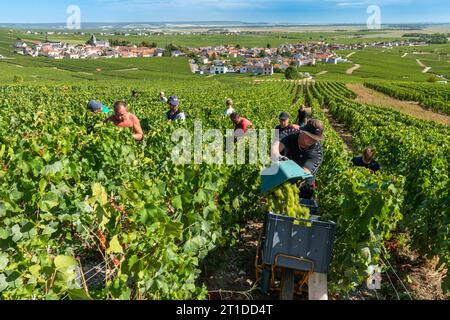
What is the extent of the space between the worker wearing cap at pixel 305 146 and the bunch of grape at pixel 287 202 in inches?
37.3

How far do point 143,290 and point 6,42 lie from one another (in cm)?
16772

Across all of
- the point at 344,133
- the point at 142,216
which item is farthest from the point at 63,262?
the point at 344,133

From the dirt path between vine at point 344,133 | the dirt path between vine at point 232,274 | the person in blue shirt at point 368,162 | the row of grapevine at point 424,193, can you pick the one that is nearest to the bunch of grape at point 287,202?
the dirt path between vine at point 232,274

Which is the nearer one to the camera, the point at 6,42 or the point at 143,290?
the point at 143,290

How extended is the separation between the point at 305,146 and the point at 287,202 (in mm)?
1316

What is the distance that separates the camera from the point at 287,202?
3.80 m

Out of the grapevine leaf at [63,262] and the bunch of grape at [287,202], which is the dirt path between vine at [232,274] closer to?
the bunch of grape at [287,202]

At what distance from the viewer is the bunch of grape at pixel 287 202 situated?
377 cm

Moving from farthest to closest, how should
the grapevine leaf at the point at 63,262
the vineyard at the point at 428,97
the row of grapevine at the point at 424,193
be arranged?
1. the vineyard at the point at 428,97
2. the row of grapevine at the point at 424,193
3. the grapevine leaf at the point at 63,262

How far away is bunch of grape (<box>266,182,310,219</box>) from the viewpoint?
12.4ft

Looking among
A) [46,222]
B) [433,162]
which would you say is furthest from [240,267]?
[433,162]

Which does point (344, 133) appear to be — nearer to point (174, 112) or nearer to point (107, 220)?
point (174, 112)
